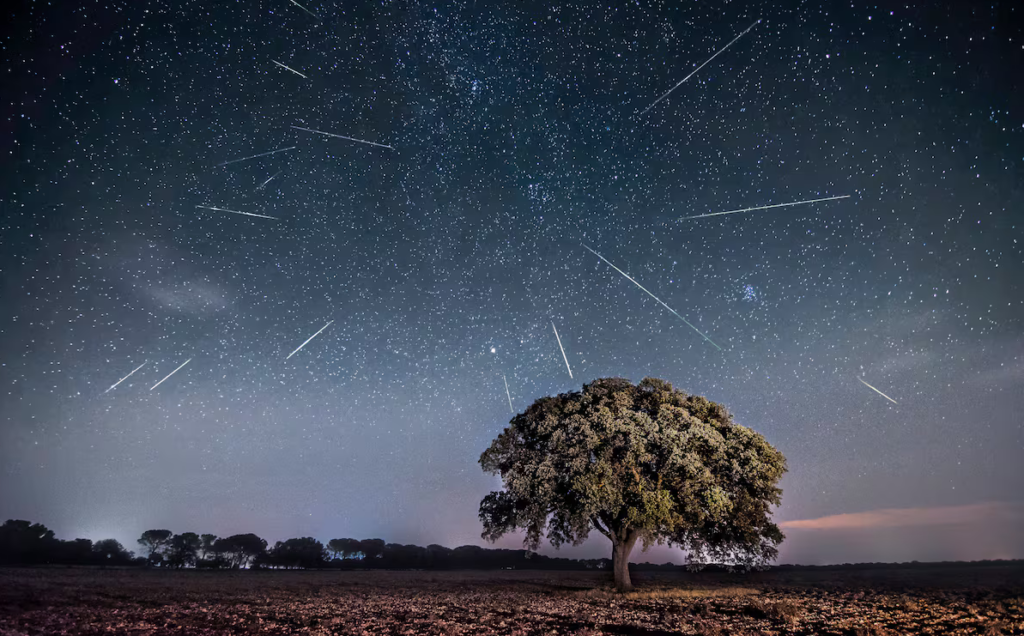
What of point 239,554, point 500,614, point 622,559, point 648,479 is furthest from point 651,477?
point 239,554

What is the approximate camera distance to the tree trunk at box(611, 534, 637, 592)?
96.8ft

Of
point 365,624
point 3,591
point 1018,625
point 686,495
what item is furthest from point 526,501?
point 3,591

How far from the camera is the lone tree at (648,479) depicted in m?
27.3

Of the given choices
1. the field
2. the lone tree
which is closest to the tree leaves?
the lone tree

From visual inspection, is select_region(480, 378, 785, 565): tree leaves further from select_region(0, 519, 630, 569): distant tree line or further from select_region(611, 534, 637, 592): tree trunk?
select_region(0, 519, 630, 569): distant tree line

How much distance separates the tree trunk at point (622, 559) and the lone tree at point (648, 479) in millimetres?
62

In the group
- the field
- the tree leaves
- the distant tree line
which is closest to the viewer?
the field

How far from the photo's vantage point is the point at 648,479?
28.3m

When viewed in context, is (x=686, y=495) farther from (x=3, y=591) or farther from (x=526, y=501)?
(x=3, y=591)

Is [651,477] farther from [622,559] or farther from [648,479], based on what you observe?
[622,559]

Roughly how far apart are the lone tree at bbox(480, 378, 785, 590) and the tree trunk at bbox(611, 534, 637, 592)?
0.20 ft

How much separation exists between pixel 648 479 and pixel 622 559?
19.8 ft

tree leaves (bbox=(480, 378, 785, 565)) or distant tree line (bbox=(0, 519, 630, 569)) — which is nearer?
tree leaves (bbox=(480, 378, 785, 565))

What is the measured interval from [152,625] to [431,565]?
415 ft
